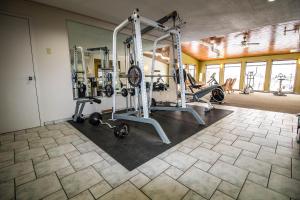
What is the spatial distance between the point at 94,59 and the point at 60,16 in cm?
125

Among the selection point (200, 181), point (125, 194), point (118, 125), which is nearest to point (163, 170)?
point (200, 181)

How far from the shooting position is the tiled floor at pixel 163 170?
4.55 feet

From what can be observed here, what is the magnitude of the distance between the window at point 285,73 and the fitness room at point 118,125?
8528 mm

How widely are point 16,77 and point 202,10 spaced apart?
4.46 metres

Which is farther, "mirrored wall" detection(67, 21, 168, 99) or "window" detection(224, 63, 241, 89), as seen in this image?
"window" detection(224, 63, 241, 89)

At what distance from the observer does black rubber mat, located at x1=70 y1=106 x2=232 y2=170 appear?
78.9 inches

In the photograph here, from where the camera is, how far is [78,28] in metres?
3.87

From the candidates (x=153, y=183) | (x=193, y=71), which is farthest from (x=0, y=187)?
(x=193, y=71)

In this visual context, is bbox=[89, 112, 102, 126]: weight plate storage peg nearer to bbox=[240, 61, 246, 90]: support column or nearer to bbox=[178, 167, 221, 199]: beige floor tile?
bbox=[178, 167, 221, 199]: beige floor tile

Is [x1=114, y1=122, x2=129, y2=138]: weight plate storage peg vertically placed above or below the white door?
below

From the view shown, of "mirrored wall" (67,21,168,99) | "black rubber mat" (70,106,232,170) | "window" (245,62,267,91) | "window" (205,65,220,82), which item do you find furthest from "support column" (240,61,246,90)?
"mirrored wall" (67,21,168,99)

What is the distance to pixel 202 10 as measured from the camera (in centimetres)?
355

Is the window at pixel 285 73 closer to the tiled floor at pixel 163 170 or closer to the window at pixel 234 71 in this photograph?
the window at pixel 234 71

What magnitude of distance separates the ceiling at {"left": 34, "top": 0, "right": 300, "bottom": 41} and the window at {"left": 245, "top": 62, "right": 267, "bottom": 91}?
8393 millimetres
